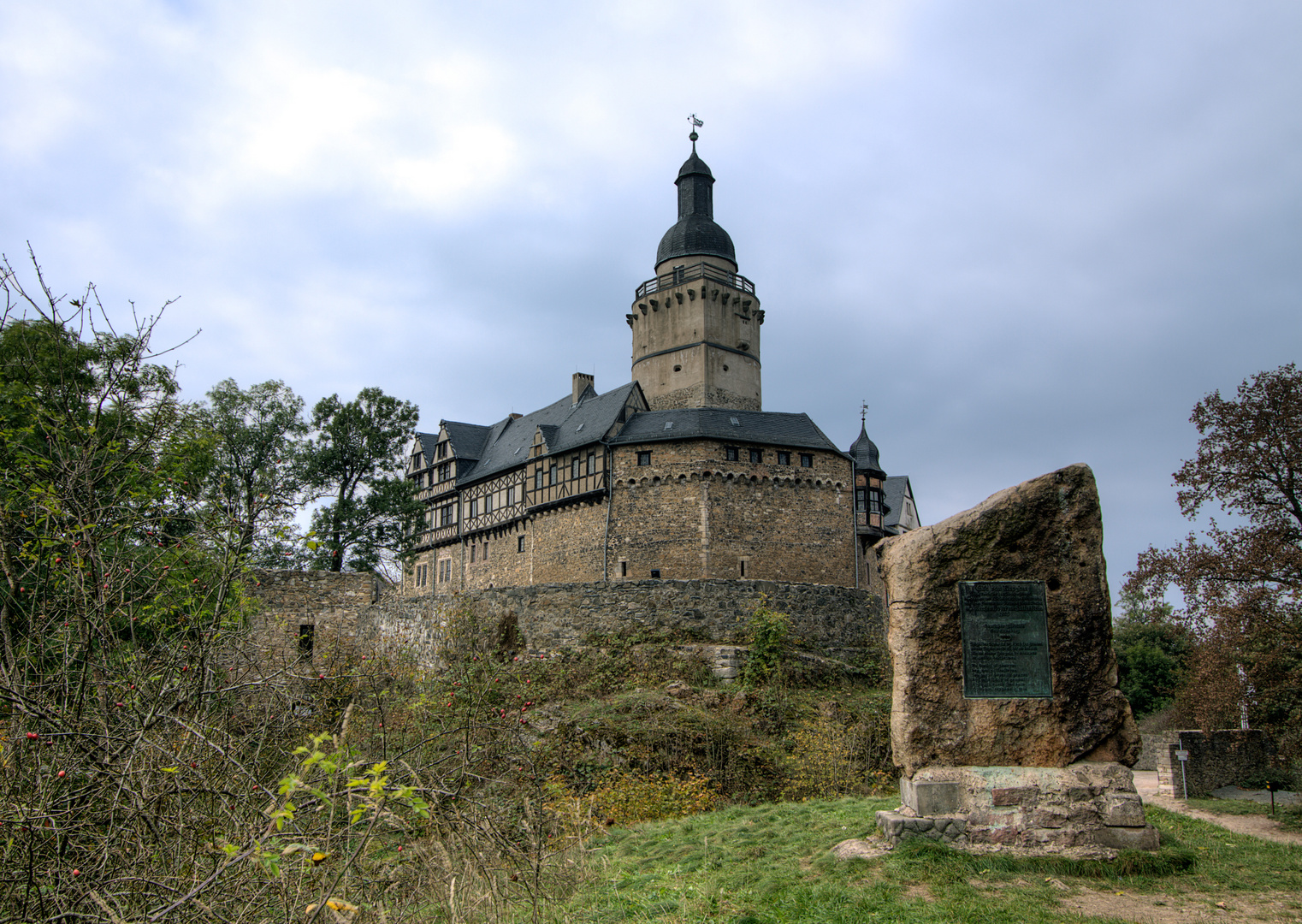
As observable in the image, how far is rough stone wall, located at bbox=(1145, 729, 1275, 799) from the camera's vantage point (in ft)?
55.1

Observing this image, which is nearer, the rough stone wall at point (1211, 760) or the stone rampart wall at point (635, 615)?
the rough stone wall at point (1211, 760)

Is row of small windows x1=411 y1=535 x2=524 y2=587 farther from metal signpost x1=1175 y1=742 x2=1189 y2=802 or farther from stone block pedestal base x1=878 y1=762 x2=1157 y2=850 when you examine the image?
stone block pedestal base x1=878 y1=762 x2=1157 y2=850

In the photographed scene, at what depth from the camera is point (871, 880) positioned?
6.38m

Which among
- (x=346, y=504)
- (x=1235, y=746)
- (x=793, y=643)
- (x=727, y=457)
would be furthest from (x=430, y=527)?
(x=1235, y=746)

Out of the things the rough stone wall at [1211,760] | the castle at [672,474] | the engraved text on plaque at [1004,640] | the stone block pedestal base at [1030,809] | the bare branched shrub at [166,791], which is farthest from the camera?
the castle at [672,474]

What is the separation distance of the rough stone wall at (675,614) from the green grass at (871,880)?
1374 cm

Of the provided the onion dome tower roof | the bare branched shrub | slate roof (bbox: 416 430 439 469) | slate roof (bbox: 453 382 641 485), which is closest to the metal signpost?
the bare branched shrub

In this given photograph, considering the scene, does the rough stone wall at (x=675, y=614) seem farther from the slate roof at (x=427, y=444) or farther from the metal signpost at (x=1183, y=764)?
the slate roof at (x=427, y=444)

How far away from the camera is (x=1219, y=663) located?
13.0 m

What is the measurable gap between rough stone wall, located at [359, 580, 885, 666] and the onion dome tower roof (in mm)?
19541

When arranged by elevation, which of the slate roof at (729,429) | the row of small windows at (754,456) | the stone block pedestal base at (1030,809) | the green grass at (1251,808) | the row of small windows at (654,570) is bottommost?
the green grass at (1251,808)

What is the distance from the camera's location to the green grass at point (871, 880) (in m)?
5.79

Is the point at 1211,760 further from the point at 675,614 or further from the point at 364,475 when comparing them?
the point at 364,475

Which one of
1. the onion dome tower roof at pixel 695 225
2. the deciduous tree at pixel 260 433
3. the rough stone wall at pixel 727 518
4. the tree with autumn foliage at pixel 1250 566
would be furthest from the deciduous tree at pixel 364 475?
the tree with autumn foliage at pixel 1250 566
